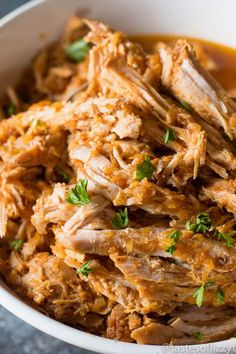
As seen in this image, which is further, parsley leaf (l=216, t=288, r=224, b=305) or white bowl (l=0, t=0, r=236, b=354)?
white bowl (l=0, t=0, r=236, b=354)

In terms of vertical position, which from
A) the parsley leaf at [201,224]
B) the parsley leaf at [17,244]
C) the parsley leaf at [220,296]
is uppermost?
the parsley leaf at [17,244]

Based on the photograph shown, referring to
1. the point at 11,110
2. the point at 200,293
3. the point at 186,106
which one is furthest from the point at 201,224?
the point at 11,110

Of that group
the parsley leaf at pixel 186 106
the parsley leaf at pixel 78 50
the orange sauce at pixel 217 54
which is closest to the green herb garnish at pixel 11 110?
the parsley leaf at pixel 78 50

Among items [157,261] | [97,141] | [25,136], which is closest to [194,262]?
[157,261]

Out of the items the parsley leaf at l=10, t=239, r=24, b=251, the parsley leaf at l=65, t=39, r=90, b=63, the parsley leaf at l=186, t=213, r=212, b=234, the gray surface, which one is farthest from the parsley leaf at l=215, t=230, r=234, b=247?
the parsley leaf at l=65, t=39, r=90, b=63

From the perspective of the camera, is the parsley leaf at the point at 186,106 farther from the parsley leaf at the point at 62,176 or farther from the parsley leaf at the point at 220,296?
the parsley leaf at the point at 220,296

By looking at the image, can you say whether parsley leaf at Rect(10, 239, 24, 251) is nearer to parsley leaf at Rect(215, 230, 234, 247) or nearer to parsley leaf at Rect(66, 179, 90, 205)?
parsley leaf at Rect(66, 179, 90, 205)
